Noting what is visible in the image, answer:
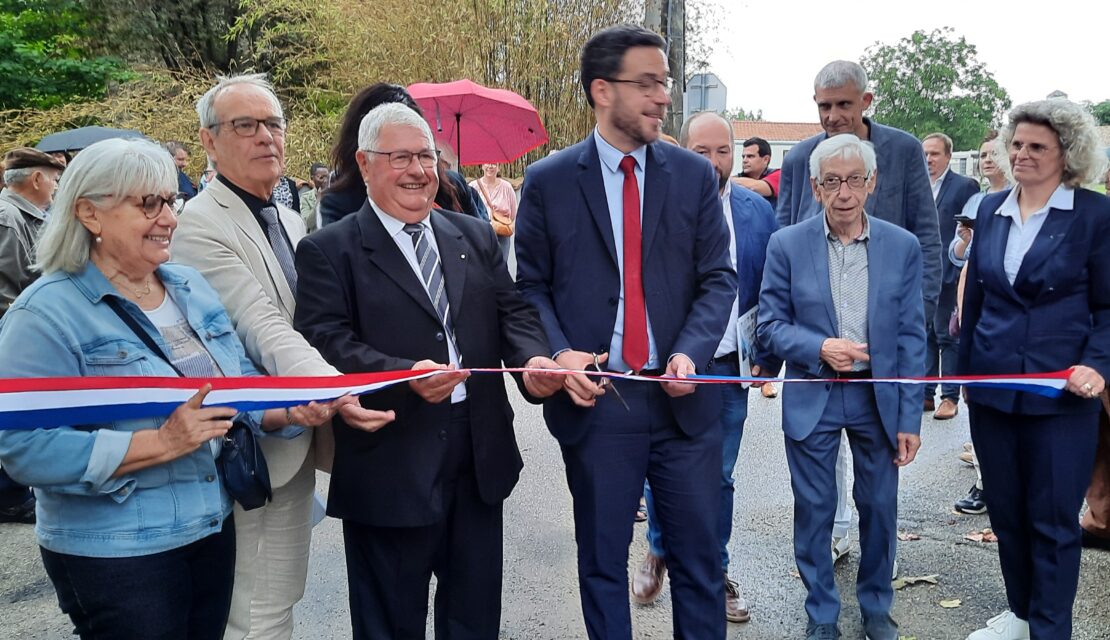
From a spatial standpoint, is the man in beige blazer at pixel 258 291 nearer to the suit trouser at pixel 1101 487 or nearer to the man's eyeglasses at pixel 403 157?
the man's eyeglasses at pixel 403 157

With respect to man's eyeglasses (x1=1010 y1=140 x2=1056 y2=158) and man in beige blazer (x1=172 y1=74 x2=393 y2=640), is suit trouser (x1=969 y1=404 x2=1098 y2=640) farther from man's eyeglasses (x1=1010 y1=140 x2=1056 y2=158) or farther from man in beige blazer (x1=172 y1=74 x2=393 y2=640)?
man in beige blazer (x1=172 y1=74 x2=393 y2=640)

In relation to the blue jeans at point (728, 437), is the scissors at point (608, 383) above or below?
above

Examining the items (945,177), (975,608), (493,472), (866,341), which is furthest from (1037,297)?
(945,177)

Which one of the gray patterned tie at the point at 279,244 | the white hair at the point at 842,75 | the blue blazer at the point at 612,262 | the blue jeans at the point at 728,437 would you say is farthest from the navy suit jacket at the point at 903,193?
the gray patterned tie at the point at 279,244

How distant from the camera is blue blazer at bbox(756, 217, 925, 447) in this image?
11.3 ft

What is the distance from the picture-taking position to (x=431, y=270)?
283 cm

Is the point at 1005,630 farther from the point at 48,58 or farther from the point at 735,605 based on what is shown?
the point at 48,58

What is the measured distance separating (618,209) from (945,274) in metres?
5.50

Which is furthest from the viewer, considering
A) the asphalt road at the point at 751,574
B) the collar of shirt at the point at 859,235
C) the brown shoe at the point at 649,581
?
the brown shoe at the point at 649,581

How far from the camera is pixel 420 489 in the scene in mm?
2695

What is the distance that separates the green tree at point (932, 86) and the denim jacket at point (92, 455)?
74.4 metres

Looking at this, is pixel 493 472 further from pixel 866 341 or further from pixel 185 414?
pixel 866 341

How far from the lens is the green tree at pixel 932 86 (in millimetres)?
69875

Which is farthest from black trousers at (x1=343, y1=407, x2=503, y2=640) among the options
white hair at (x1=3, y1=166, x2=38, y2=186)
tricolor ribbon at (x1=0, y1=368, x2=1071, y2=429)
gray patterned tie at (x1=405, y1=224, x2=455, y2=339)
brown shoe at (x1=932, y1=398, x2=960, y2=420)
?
brown shoe at (x1=932, y1=398, x2=960, y2=420)
